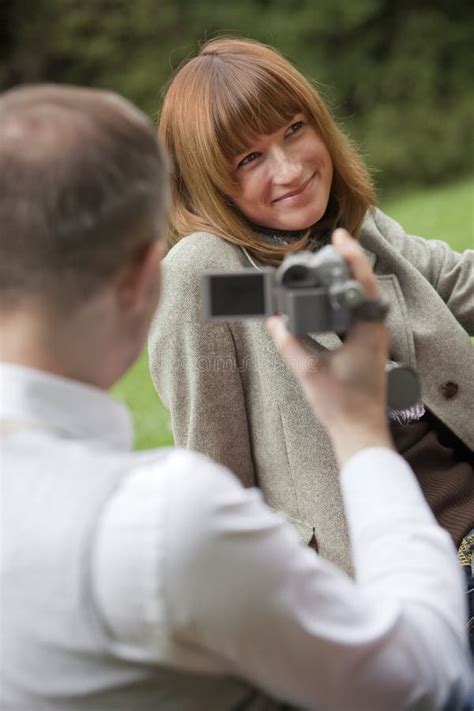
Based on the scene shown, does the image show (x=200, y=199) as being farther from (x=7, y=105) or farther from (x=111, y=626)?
(x=111, y=626)

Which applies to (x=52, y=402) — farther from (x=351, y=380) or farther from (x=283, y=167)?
(x=283, y=167)

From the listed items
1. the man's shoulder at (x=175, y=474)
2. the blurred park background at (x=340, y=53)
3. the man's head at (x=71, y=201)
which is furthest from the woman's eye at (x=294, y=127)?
the blurred park background at (x=340, y=53)

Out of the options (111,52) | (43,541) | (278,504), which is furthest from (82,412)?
(111,52)

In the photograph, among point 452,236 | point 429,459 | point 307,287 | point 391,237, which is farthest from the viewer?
→ point 452,236

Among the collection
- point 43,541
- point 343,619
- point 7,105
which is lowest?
point 343,619

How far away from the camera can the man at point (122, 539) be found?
3.79ft

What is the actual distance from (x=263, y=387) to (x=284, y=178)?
0.45 metres

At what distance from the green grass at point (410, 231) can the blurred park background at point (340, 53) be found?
0.78 metres

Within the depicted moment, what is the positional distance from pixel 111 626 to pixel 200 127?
1476mm

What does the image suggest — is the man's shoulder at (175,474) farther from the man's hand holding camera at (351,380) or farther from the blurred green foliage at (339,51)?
the blurred green foliage at (339,51)

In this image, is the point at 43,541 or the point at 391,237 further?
the point at 391,237

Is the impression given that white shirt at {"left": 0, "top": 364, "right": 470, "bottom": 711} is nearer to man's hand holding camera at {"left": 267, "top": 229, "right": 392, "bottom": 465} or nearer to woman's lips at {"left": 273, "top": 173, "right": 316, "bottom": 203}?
man's hand holding camera at {"left": 267, "top": 229, "right": 392, "bottom": 465}

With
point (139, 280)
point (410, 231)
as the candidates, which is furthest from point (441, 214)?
point (139, 280)

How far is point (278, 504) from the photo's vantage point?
2.45 m
